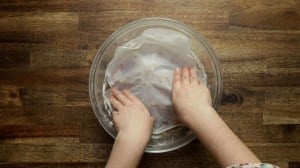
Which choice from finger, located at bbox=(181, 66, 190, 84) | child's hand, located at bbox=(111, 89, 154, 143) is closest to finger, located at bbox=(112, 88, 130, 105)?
child's hand, located at bbox=(111, 89, 154, 143)

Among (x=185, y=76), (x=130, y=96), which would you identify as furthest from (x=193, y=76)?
(x=130, y=96)

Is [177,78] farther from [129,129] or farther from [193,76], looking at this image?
[129,129]

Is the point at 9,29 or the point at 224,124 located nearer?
the point at 224,124

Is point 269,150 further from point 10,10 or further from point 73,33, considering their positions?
point 10,10

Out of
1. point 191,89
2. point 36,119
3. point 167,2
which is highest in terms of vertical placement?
point 167,2

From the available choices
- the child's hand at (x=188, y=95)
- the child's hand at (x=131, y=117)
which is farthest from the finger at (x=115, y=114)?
the child's hand at (x=188, y=95)

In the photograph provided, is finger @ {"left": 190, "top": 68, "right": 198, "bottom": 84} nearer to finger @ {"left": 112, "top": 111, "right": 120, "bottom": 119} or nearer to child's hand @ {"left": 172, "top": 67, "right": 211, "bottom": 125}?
child's hand @ {"left": 172, "top": 67, "right": 211, "bottom": 125}

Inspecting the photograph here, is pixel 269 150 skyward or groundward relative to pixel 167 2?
groundward

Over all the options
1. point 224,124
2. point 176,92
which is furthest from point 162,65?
point 224,124
